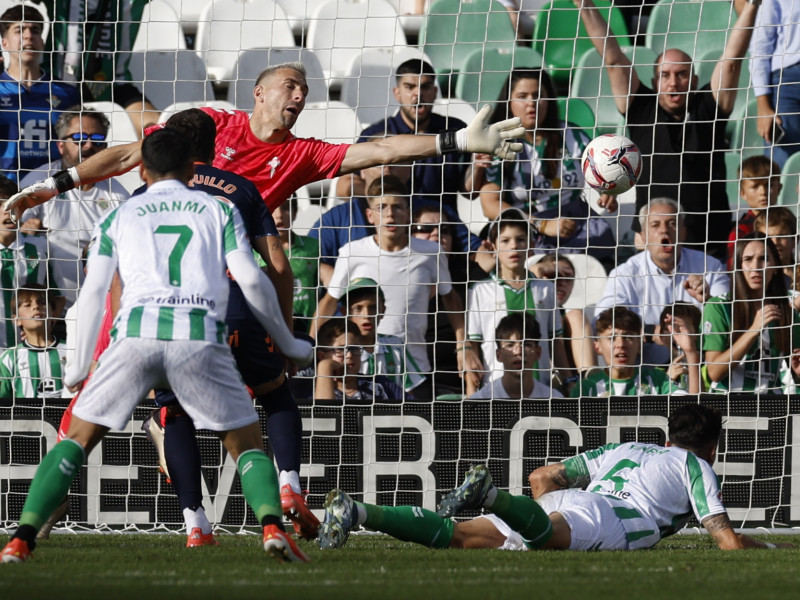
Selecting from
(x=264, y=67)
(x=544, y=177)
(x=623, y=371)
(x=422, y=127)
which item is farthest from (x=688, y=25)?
(x=264, y=67)

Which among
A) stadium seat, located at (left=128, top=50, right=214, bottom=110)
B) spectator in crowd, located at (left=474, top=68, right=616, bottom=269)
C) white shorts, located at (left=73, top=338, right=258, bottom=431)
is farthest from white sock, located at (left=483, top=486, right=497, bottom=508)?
stadium seat, located at (left=128, top=50, right=214, bottom=110)

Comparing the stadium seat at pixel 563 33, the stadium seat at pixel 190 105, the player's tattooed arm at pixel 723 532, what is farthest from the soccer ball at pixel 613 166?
the stadium seat at pixel 190 105

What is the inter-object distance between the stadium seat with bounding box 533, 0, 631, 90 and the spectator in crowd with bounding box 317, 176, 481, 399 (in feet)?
7.05

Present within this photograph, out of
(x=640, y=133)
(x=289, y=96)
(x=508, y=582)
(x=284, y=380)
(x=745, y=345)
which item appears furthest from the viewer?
(x=640, y=133)

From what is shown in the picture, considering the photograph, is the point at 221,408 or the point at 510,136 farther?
the point at 510,136

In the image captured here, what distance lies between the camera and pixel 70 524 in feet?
24.9

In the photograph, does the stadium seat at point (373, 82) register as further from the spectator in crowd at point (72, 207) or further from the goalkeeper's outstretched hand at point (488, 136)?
the goalkeeper's outstretched hand at point (488, 136)

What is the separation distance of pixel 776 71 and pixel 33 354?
5.98m

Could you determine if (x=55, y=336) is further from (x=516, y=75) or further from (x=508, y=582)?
(x=508, y=582)

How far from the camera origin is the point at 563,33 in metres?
10.2

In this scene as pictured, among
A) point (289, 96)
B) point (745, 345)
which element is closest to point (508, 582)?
point (289, 96)

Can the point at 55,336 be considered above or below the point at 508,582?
above

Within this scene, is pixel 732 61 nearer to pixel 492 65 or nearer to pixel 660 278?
pixel 660 278

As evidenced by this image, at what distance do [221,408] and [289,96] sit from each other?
2.48 metres
